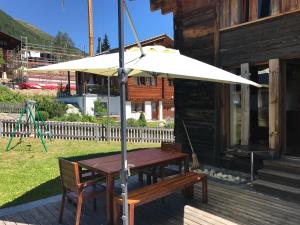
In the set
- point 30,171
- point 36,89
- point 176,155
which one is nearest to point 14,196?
point 30,171

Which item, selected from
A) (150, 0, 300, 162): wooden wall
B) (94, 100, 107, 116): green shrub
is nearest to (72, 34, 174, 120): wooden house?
(94, 100, 107, 116): green shrub

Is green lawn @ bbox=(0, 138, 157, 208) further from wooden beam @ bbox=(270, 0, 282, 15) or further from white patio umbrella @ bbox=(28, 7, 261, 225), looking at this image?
wooden beam @ bbox=(270, 0, 282, 15)

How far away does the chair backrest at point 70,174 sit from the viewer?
456 centimetres

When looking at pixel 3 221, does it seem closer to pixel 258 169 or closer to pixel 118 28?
pixel 118 28

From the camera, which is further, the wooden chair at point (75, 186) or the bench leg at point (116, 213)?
the wooden chair at point (75, 186)

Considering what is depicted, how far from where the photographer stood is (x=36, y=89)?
106 feet

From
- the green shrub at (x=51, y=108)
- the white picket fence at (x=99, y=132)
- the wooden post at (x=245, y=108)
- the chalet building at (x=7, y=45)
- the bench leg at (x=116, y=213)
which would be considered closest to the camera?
the bench leg at (x=116, y=213)

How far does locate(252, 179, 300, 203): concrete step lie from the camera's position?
5763 millimetres

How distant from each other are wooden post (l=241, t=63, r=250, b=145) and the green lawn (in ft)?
15.1

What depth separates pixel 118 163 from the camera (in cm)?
529

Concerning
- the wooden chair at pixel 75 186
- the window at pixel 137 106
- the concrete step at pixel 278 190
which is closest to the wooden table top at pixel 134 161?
the wooden chair at pixel 75 186

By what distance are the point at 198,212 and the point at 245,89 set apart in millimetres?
3739

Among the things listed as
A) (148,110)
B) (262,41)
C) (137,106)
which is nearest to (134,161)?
(262,41)

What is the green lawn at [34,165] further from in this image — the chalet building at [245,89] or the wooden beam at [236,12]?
the wooden beam at [236,12]
